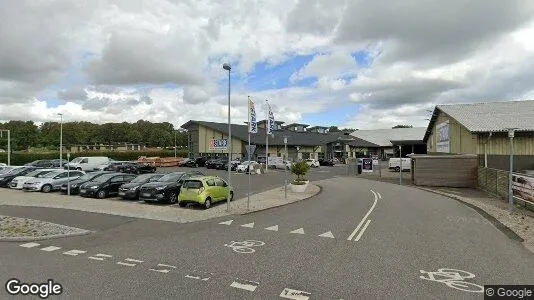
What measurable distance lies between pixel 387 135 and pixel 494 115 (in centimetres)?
6557

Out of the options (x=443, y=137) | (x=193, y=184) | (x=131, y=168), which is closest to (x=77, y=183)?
(x=193, y=184)

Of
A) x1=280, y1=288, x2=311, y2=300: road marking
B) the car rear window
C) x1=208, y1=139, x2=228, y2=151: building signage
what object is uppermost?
x1=208, y1=139, x2=228, y2=151: building signage

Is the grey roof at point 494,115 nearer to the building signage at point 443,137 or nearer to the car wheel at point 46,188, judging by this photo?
the building signage at point 443,137

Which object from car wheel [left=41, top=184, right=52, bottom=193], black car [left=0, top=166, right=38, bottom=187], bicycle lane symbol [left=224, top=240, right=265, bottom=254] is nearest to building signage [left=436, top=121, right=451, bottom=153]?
bicycle lane symbol [left=224, top=240, right=265, bottom=254]

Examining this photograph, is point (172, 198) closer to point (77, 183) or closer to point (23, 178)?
point (77, 183)

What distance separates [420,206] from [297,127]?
263 feet

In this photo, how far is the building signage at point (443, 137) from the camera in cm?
3945

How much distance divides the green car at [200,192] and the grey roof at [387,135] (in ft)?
266

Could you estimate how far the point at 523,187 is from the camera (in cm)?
1800

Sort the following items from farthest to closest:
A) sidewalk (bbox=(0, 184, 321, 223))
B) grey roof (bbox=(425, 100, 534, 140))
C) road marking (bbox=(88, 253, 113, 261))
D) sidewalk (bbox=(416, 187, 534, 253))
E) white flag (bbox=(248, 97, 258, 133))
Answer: grey roof (bbox=(425, 100, 534, 140))
white flag (bbox=(248, 97, 258, 133))
sidewalk (bbox=(0, 184, 321, 223))
sidewalk (bbox=(416, 187, 534, 253))
road marking (bbox=(88, 253, 113, 261))

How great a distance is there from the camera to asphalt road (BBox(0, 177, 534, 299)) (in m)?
7.20

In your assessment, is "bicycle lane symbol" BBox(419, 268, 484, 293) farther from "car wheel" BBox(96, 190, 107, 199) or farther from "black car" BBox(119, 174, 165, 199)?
"car wheel" BBox(96, 190, 107, 199)

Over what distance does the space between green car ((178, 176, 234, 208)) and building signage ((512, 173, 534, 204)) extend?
43.3 feet

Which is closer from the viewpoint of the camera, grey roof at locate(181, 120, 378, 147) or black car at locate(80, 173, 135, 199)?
black car at locate(80, 173, 135, 199)
